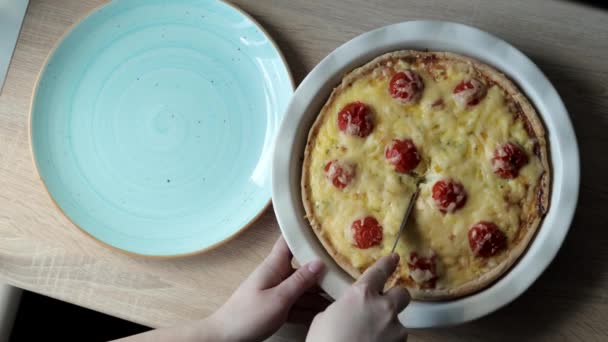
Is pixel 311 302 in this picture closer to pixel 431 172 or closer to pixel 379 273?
pixel 379 273

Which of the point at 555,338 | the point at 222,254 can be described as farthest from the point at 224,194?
the point at 555,338

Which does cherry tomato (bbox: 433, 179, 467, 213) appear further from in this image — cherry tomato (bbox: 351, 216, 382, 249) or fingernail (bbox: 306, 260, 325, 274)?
fingernail (bbox: 306, 260, 325, 274)

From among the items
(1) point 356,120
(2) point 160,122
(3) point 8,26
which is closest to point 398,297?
(1) point 356,120

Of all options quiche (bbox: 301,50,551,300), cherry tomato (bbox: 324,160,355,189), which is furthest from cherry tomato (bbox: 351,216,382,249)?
cherry tomato (bbox: 324,160,355,189)

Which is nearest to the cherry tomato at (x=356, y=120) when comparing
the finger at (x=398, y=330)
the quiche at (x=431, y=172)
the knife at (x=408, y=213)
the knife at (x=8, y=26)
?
the quiche at (x=431, y=172)

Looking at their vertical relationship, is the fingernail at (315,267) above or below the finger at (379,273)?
below

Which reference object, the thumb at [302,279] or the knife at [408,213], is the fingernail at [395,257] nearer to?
the knife at [408,213]

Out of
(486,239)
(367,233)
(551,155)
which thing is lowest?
(367,233)
